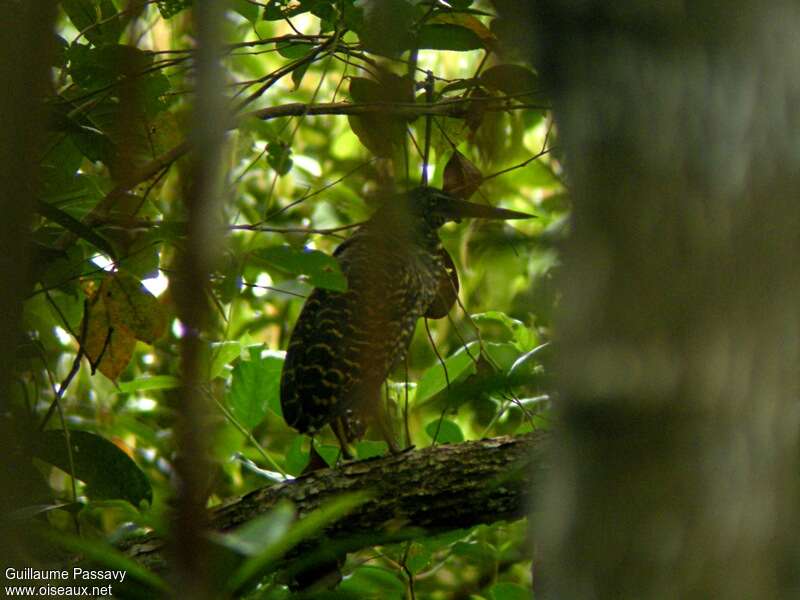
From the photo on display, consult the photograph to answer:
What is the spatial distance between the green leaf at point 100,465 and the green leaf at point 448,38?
36.7 inches

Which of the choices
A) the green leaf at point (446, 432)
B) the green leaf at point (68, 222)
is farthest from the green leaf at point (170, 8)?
the green leaf at point (446, 432)

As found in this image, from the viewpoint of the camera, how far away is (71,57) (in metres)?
1.71

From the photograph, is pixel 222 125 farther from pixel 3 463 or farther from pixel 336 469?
pixel 336 469

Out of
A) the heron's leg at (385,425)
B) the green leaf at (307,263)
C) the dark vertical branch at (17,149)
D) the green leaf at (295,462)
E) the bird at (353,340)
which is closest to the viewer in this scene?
the dark vertical branch at (17,149)

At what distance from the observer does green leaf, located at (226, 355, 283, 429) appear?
2.04m

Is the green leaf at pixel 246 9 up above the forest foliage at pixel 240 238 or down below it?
above

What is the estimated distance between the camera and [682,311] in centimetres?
53

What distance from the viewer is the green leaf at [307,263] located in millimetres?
1471

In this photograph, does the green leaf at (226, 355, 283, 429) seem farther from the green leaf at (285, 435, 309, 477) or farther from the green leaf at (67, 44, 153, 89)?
the green leaf at (67, 44, 153, 89)

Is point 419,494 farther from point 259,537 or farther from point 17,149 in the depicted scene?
point 17,149

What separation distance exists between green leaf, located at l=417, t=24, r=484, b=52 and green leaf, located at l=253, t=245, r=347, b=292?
0.52 m

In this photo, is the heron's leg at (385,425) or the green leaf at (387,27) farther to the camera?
the heron's leg at (385,425)

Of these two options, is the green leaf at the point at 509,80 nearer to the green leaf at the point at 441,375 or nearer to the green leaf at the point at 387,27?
the green leaf at the point at 387,27

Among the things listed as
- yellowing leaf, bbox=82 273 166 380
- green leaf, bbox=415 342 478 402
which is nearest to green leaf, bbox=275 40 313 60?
yellowing leaf, bbox=82 273 166 380
